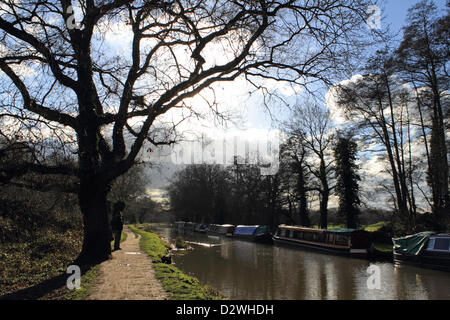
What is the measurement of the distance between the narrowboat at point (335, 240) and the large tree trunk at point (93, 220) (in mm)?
15410

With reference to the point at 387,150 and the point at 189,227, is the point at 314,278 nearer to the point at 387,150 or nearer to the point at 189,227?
the point at 387,150

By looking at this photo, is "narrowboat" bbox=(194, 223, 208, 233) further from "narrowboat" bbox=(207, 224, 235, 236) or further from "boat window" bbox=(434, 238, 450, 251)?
"boat window" bbox=(434, 238, 450, 251)

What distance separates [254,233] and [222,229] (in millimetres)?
8244

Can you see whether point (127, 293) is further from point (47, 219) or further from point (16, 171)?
point (47, 219)

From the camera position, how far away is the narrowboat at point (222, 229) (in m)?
38.2

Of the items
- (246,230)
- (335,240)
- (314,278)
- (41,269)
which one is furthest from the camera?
(246,230)

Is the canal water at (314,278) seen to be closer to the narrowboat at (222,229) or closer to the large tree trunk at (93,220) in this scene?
the large tree trunk at (93,220)

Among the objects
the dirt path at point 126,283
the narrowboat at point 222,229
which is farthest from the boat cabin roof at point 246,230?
the dirt path at point 126,283

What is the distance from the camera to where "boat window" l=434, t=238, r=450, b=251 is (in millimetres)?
15453

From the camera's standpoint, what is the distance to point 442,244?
619 inches

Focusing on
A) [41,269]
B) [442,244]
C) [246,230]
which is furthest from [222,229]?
[41,269]

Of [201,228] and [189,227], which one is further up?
[201,228]
